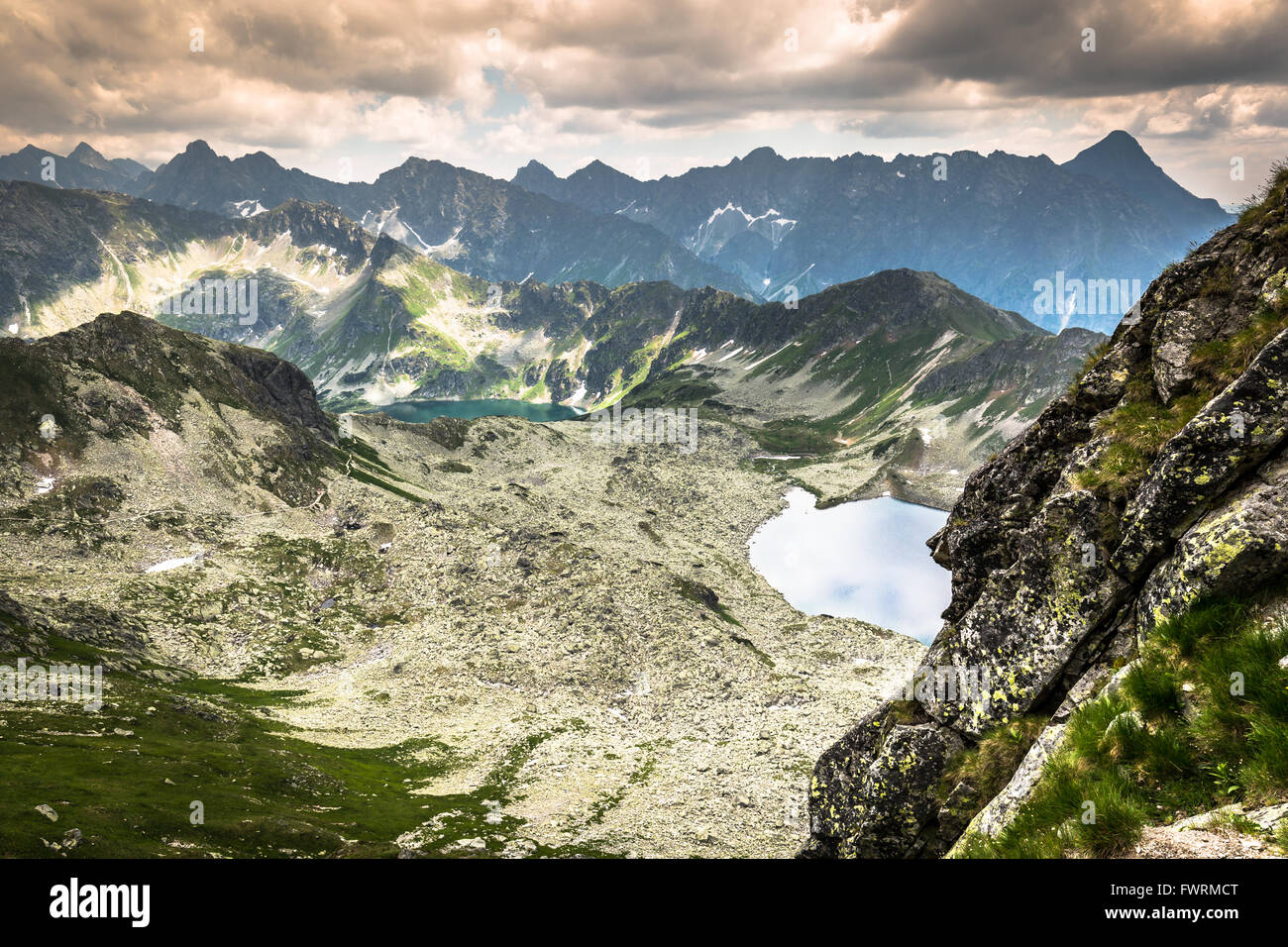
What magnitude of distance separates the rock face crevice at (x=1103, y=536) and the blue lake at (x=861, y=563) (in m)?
101

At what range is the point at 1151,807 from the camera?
966 cm

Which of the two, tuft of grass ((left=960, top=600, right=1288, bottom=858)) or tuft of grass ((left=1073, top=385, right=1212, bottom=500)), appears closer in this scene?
tuft of grass ((left=960, top=600, right=1288, bottom=858))

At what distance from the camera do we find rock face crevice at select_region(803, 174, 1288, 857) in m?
13.9

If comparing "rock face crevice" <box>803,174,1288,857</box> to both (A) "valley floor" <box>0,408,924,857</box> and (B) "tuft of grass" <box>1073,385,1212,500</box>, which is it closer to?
(B) "tuft of grass" <box>1073,385,1212,500</box>

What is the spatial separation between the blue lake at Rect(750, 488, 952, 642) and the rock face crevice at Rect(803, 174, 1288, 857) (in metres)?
101

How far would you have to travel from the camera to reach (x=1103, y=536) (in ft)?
57.2

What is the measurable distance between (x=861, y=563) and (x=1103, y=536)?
141648 millimetres

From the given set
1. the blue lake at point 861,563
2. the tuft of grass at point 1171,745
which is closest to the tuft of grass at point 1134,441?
the tuft of grass at point 1171,745

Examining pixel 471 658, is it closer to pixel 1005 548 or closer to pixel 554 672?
pixel 554 672

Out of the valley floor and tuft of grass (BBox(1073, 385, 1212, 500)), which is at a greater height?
tuft of grass (BBox(1073, 385, 1212, 500))

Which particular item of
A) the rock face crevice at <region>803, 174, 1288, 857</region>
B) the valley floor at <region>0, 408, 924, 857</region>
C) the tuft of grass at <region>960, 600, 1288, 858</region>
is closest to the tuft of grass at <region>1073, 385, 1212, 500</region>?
the rock face crevice at <region>803, 174, 1288, 857</region>

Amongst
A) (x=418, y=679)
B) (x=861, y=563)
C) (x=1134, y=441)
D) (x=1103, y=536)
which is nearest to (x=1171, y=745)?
(x=1103, y=536)
